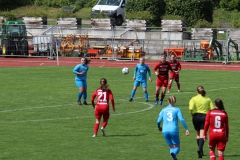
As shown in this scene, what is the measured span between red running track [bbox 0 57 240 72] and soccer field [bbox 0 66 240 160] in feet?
15.7

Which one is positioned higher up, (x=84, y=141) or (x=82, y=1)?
(x=82, y=1)

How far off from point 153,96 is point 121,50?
2078 centimetres

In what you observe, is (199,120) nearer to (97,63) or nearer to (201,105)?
(201,105)

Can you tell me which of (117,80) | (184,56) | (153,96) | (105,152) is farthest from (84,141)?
(184,56)

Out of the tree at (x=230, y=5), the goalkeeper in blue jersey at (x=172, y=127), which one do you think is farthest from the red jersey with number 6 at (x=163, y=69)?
the tree at (x=230, y=5)

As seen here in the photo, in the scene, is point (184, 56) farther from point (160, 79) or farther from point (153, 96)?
point (160, 79)

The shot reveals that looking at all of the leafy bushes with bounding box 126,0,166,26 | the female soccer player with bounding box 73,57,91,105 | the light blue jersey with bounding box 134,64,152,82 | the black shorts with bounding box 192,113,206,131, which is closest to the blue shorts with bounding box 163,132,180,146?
the black shorts with bounding box 192,113,206,131

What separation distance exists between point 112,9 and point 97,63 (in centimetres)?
1448

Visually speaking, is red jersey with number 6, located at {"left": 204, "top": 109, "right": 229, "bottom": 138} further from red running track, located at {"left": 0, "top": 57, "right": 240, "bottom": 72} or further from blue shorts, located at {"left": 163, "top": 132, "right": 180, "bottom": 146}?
red running track, located at {"left": 0, "top": 57, "right": 240, "bottom": 72}

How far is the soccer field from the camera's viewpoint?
765 inches

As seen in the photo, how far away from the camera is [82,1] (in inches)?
3039

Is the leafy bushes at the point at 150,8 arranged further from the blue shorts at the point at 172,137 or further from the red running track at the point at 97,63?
the blue shorts at the point at 172,137

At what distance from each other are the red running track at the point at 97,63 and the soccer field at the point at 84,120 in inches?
188

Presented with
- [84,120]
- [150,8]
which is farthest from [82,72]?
[150,8]
